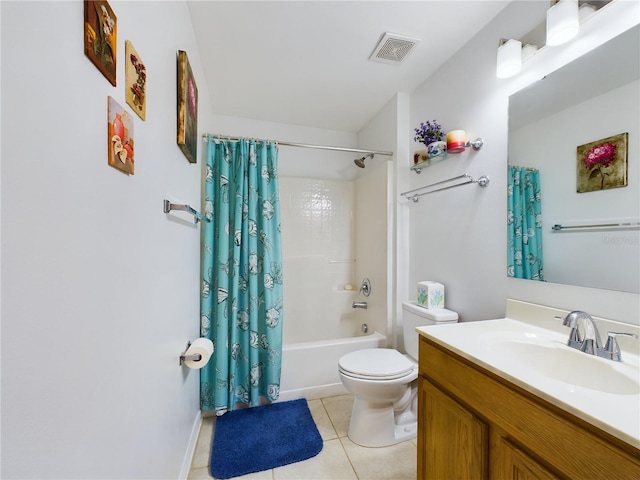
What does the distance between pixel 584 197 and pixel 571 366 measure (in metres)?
0.63

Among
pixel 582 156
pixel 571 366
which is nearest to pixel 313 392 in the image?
pixel 571 366

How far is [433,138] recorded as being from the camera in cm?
173

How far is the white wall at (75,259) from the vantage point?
0.35m

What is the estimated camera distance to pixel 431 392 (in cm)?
107

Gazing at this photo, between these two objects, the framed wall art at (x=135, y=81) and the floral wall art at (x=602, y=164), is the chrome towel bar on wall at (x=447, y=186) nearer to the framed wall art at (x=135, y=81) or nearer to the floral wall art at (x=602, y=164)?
the floral wall art at (x=602, y=164)

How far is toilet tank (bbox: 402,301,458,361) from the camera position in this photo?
154 centimetres

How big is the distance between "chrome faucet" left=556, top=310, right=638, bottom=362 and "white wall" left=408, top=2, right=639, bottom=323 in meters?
0.13

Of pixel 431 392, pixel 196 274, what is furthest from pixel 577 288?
pixel 196 274

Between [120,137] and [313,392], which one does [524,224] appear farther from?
[313,392]

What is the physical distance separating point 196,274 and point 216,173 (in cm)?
73

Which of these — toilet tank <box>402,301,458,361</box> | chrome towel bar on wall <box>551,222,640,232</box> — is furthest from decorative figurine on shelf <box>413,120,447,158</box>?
toilet tank <box>402,301,458,361</box>

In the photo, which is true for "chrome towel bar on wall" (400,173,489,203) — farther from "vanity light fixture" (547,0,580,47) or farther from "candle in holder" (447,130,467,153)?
"vanity light fixture" (547,0,580,47)

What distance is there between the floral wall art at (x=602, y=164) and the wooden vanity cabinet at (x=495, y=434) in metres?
0.81

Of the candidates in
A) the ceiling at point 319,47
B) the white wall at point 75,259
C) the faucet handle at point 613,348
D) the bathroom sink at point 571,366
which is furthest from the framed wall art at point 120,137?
the faucet handle at point 613,348
